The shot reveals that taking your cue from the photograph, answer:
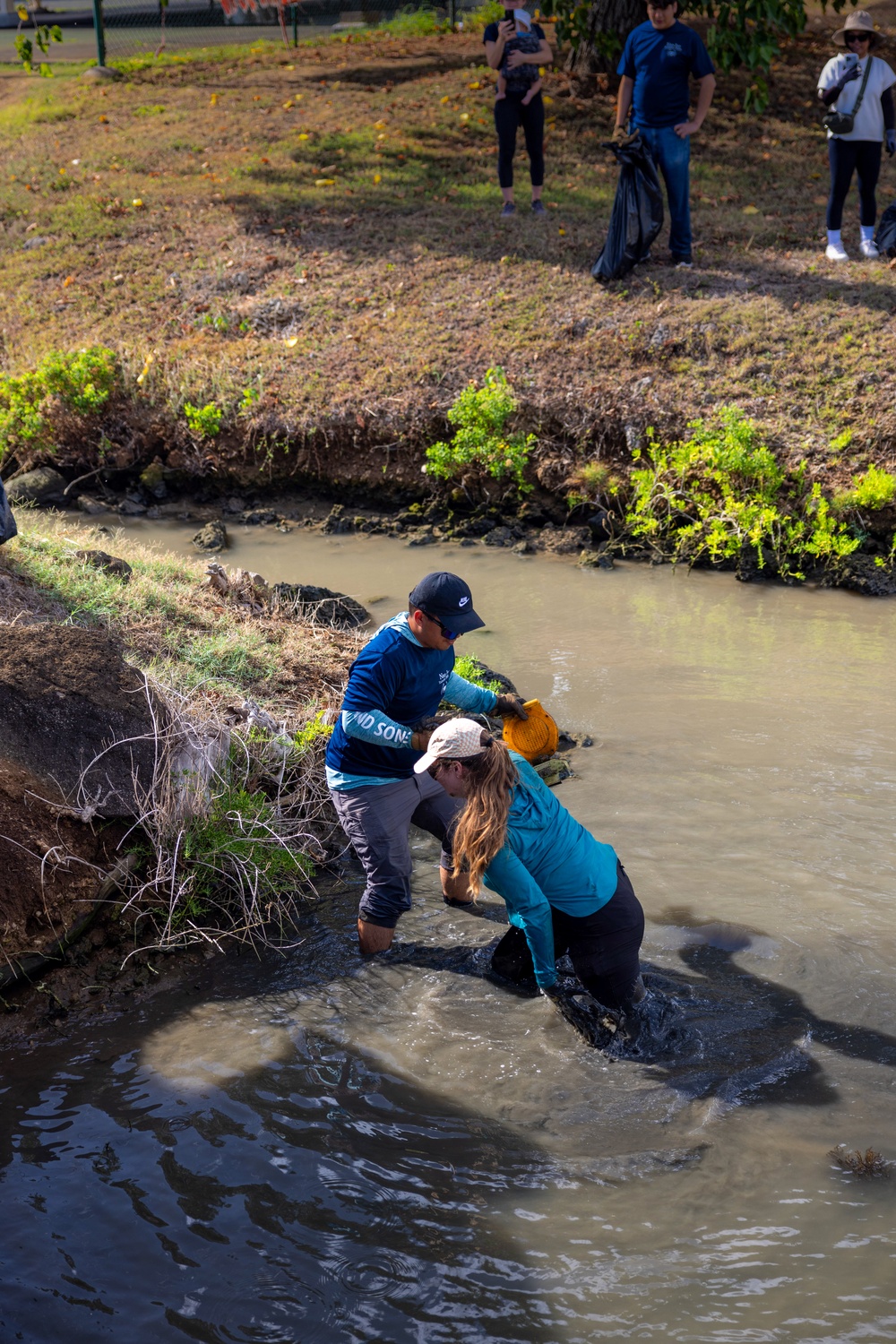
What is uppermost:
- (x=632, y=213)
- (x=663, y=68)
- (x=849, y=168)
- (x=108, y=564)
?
(x=663, y=68)

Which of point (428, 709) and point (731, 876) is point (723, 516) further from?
point (428, 709)

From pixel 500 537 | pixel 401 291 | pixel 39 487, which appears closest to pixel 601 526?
pixel 500 537

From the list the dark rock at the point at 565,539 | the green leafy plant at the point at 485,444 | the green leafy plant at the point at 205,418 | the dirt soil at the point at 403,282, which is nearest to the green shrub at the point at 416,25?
the dirt soil at the point at 403,282

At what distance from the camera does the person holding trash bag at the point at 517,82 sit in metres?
11.3

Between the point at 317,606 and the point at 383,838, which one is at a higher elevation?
the point at 317,606

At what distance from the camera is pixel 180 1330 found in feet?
9.62

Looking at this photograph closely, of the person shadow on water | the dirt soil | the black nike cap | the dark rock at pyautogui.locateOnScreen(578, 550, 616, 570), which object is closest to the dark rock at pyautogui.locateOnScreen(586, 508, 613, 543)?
the dark rock at pyautogui.locateOnScreen(578, 550, 616, 570)

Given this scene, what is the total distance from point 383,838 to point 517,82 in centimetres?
997

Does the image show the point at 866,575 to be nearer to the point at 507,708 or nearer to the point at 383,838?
the point at 507,708

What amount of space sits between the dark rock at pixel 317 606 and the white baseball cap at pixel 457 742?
3.66 m

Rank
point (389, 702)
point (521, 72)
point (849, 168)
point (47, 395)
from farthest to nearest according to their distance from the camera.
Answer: point (521, 72)
point (47, 395)
point (849, 168)
point (389, 702)

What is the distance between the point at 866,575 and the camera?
8281mm

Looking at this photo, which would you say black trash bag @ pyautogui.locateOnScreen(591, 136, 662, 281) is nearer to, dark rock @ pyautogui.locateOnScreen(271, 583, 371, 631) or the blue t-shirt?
the blue t-shirt

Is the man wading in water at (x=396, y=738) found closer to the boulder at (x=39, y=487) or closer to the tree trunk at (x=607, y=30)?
the boulder at (x=39, y=487)
